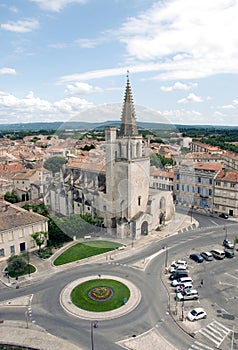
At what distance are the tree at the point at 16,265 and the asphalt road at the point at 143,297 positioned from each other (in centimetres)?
299

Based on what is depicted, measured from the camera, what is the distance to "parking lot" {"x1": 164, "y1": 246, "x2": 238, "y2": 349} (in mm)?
23859

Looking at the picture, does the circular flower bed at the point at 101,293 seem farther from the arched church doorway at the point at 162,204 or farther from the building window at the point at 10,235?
the arched church doorway at the point at 162,204

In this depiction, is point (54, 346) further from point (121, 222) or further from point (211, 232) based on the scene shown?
point (211, 232)

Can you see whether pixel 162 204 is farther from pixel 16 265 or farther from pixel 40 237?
pixel 16 265

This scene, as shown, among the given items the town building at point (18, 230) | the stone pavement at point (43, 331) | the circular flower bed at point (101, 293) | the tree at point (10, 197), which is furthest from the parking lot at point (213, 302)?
the tree at point (10, 197)

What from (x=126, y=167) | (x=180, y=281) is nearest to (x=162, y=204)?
(x=126, y=167)

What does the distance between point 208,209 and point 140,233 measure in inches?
777

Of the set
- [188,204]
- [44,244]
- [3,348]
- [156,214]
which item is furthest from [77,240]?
[188,204]

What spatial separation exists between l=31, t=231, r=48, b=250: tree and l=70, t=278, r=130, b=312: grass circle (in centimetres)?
959

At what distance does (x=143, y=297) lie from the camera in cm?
2895

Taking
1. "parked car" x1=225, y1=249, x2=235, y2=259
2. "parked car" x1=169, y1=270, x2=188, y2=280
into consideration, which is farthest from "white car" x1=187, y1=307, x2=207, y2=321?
"parked car" x1=225, y1=249, x2=235, y2=259

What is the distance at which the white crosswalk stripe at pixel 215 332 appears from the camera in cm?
2279

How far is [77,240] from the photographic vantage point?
141 feet

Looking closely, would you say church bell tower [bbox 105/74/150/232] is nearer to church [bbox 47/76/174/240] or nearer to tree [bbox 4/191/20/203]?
church [bbox 47/76/174/240]
